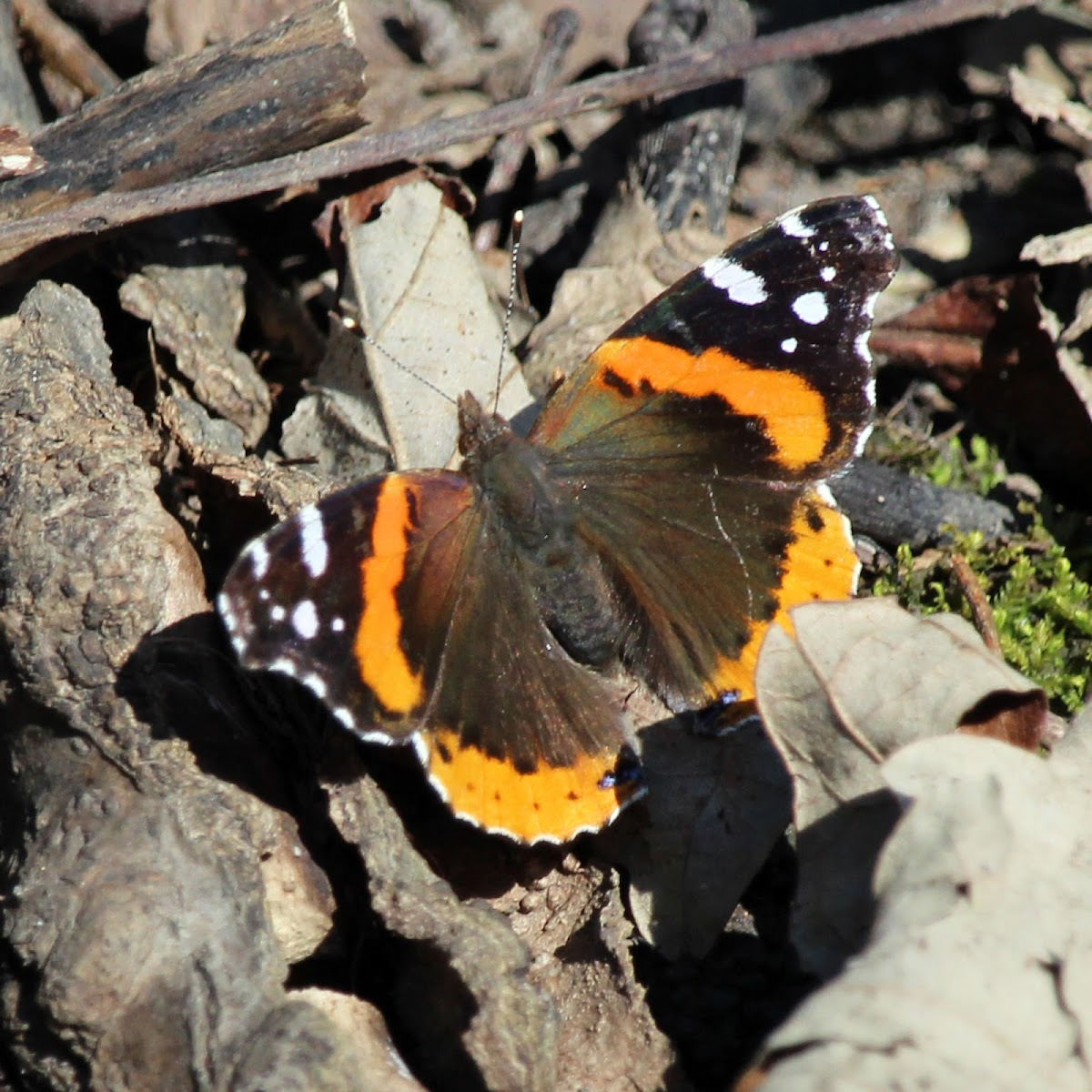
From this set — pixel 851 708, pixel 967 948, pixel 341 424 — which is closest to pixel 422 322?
pixel 341 424

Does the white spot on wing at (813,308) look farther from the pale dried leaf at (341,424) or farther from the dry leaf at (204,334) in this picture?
the dry leaf at (204,334)

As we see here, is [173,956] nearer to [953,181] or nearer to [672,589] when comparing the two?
[672,589]

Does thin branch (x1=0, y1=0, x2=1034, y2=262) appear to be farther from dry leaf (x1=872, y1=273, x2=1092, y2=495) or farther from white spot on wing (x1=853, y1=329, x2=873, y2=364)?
white spot on wing (x1=853, y1=329, x2=873, y2=364)

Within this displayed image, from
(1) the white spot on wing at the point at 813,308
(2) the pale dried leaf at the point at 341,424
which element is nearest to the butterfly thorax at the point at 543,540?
(2) the pale dried leaf at the point at 341,424

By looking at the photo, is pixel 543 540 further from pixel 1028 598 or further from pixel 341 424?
pixel 1028 598

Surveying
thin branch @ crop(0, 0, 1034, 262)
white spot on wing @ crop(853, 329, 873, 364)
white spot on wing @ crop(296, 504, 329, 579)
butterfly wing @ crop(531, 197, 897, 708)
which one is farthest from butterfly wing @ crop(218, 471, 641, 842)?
thin branch @ crop(0, 0, 1034, 262)

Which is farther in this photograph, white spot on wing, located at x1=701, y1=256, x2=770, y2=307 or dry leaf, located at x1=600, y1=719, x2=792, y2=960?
white spot on wing, located at x1=701, y1=256, x2=770, y2=307
